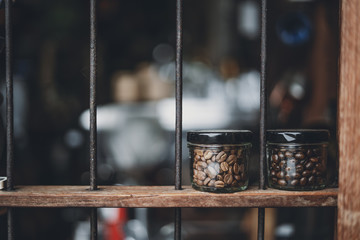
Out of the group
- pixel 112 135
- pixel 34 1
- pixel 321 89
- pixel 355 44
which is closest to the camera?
pixel 355 44

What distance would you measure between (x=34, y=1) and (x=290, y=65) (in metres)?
1.64

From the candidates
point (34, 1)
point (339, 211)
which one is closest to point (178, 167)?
point (339, 211)

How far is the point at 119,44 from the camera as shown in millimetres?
2514

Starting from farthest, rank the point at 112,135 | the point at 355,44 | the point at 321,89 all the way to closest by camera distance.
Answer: the point at 112,135
the point at 321,89
the point at 355,44

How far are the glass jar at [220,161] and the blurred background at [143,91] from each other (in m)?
0.95

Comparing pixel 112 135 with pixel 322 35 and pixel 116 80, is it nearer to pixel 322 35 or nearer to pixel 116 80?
pixel 116 80

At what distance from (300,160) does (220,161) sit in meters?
0.15

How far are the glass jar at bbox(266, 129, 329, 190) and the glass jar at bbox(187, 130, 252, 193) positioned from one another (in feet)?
0.21

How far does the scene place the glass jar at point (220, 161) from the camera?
2.32 ft

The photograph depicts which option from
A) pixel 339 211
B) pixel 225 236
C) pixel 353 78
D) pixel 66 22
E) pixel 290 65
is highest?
pixel 66 22

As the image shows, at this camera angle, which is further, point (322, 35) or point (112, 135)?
point (112, 135)

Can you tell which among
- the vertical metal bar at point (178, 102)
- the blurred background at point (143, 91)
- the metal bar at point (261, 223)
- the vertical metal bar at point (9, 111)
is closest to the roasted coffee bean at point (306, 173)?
the metal bar at point (261, 223)

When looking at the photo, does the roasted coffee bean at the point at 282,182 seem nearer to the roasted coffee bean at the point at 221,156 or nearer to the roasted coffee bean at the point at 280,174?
the roasted coffee bean at the point at 280,174

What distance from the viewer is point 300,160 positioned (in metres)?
0.72
